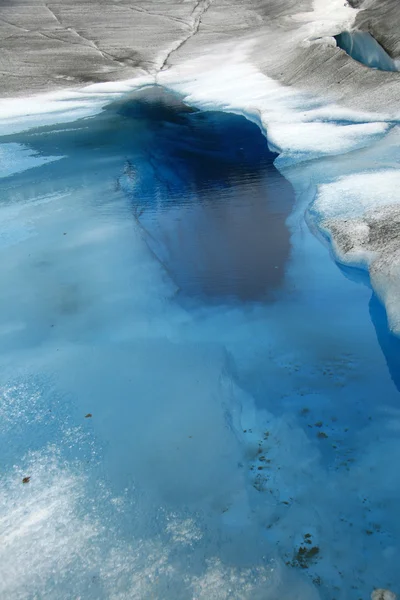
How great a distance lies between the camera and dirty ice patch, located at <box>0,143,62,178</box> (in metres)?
5.71

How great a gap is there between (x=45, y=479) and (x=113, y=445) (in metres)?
0.31

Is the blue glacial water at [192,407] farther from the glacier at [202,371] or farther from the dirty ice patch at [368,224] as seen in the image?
the dirty ice patch at [368,224]

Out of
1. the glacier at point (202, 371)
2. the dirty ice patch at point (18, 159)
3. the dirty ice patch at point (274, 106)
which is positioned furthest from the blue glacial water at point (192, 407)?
the dirty ice patch at point (18, 159)

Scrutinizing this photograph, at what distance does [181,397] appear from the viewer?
8.59 feet

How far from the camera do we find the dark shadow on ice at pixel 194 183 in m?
3.61

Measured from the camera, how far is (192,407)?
8.39 feet

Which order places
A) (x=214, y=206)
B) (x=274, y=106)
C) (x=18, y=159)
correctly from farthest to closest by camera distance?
1. (x=274, y=106)
2. (x=18, y=159)
3. (x=214, y=206)

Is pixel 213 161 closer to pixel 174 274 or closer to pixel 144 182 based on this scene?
pixel 144 182

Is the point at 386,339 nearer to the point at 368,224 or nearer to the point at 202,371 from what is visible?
the point at 202,371

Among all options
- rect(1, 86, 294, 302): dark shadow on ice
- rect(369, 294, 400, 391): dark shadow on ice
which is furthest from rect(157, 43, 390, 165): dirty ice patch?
rect(369, 294, 400, 391): dark shadow on ice

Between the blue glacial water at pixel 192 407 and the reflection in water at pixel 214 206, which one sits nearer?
the blue glacial water at pixel 192 407

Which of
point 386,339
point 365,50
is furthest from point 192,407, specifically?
point 365,50

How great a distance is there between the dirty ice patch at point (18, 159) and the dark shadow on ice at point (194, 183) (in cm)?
17

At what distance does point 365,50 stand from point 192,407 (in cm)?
628
